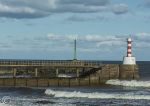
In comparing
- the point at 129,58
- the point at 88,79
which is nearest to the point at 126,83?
the point at 129,58

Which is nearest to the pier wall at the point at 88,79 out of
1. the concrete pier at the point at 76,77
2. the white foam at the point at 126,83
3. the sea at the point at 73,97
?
the concrete pier at the point at 76,77

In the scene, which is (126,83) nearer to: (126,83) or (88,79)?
(126,83)

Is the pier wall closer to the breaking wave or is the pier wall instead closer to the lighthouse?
the lighthouse

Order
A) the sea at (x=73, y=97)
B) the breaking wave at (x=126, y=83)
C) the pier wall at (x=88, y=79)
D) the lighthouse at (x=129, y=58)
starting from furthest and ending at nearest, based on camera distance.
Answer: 1. the breaking wave at (x=126, y=83)
2. the lighthouse at (x=129, y=58)
3. the pier wall at (x=88, y=79)
4. the sea at (x=73, y=97)

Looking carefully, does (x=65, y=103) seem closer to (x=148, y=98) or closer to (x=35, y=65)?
(x=148, y=98)

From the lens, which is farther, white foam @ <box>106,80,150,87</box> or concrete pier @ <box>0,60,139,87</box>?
white foam @ <box>106,80,150,87</box>

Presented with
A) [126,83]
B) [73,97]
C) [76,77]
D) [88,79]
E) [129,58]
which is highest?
[129,58]

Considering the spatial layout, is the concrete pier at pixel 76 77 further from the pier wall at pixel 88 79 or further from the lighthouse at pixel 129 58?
the lighthouse at pixel 129 58

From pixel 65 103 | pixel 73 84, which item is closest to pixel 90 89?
pixel 73 84

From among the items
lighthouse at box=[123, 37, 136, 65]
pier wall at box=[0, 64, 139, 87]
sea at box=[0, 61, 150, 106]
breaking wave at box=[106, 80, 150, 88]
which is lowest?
sea at box=[0, 61, 150, 106]

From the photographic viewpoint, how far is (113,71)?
54.2 meters

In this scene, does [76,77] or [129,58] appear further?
[76,77]

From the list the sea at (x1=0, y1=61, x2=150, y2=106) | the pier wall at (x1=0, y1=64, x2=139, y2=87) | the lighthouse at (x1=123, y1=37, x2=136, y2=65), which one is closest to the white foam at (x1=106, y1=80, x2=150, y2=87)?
the sea at (x1=0, y1=61, x2=150, y2=106)

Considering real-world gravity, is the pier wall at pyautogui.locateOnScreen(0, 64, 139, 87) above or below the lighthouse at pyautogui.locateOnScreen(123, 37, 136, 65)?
below
